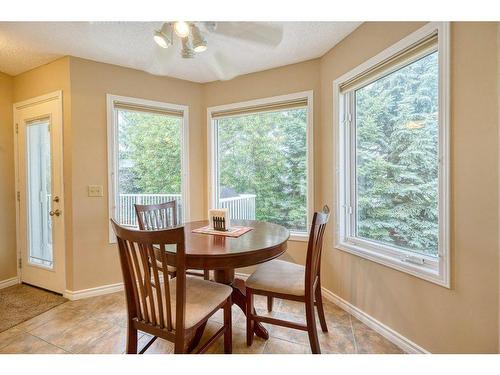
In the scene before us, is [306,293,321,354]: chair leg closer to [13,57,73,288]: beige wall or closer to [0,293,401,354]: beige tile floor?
[0,293,401,354]: beige tile floor

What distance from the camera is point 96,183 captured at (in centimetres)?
264

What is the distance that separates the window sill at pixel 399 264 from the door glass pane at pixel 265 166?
64 cm

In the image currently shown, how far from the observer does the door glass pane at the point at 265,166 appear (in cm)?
279

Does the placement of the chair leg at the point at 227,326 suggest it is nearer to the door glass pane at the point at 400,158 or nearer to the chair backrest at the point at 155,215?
the chair backrest at the point at 155,215

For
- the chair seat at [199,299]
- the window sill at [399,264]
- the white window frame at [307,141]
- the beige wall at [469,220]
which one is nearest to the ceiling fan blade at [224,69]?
the white window frame at [307,141]

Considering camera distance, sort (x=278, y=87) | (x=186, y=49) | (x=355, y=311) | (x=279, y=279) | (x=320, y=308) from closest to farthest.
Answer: (x=186, y=49) → (x=279, y=279) → (x=320, y=308) → (x=355, y=311) → (x=278, y=87)

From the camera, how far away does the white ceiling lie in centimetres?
204

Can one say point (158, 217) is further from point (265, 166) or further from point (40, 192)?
point (40, 192)

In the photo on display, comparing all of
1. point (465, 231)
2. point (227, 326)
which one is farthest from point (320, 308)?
point (465, 231)

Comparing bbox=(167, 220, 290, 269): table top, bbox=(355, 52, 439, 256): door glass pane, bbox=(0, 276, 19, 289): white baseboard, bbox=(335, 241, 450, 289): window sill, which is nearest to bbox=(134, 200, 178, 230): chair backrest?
bbox=(167, 220, 290, 269): table top

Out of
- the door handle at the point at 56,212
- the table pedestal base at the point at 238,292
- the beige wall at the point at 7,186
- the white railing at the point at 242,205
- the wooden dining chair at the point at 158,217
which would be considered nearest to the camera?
the table pedestal base at the point at 238,292

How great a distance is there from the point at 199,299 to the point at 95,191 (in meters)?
1.81

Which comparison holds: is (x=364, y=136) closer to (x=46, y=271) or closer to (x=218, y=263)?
(x=218, y=263)

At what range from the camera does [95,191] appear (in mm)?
2637
